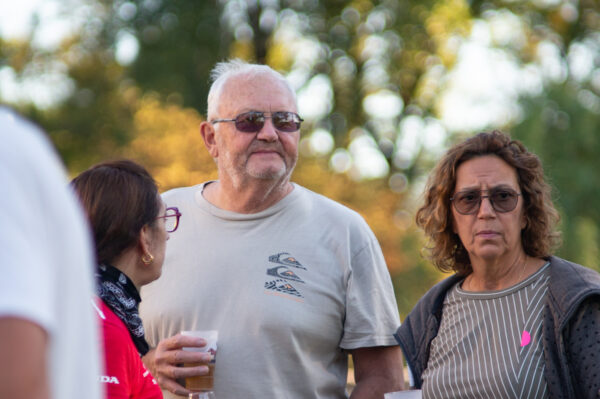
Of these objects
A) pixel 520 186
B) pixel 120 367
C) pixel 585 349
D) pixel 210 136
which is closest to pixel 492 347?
pixel 585 349

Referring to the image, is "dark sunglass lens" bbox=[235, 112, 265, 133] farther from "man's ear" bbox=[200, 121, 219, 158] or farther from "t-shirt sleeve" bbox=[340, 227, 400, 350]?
"t-shirt sleeve" bbox=[340, 227, 400, 350]

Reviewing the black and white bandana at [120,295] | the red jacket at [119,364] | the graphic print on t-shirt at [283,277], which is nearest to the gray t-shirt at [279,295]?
the graphic print on t-shirt at [283,277]

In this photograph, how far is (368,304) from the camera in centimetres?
366

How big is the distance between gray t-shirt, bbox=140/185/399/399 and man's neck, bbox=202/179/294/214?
5 cm

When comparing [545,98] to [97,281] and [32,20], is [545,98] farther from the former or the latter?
[32,20]

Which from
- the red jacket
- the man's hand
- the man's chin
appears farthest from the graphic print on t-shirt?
the red jacket

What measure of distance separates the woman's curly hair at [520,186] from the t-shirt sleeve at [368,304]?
346 mm

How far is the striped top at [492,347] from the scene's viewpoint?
3164 mm

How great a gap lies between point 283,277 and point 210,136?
936 millimetres

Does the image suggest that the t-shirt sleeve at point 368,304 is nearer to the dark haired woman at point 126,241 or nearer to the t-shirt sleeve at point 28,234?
the dark haired woman at point 126,241

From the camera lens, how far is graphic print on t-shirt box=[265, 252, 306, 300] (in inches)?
142

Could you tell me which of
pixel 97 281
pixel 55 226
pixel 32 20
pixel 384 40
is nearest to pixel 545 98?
pixel 384 40

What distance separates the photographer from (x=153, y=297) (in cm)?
377

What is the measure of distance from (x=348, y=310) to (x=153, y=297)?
95 cm
